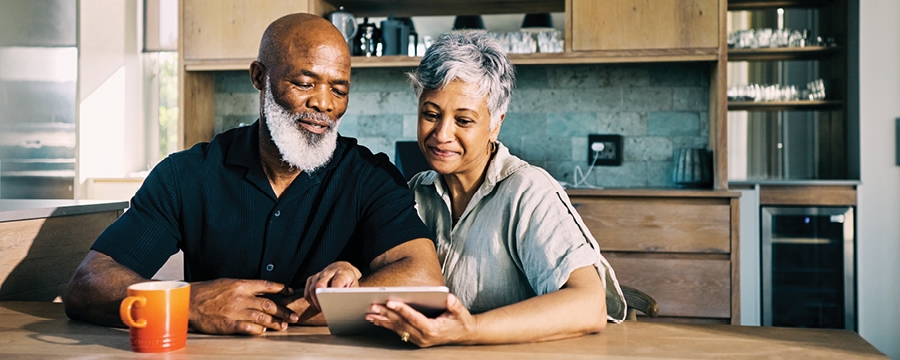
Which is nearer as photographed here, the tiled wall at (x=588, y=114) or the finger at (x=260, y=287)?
the finger at (x=260, y=287)

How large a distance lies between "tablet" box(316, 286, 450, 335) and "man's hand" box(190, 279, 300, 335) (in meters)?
0.12

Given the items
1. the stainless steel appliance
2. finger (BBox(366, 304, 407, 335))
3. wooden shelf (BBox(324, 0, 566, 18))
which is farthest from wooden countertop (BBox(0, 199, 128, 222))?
the stainless steel appliance

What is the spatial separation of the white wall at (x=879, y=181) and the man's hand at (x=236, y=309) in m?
3.74

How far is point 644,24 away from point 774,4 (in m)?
1.36

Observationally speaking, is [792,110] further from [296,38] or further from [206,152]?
[206,152]

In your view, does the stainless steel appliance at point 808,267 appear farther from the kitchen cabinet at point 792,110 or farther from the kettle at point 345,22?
the kettle at point 345,22

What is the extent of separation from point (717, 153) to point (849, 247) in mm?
1148

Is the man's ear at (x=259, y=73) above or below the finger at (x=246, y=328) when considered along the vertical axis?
above

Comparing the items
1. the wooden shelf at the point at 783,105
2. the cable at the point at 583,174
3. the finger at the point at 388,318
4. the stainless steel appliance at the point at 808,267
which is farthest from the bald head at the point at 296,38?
the wooden shelf at the point at 783,105

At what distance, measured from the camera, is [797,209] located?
390 cm

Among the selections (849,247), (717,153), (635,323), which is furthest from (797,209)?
(635,323)

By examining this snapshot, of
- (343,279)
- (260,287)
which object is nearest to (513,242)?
(343,279)

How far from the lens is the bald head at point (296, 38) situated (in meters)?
1.46

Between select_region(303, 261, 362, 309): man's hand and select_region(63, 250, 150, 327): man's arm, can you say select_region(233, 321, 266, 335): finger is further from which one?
select_region(63, 250, 150, 327): man's arm
